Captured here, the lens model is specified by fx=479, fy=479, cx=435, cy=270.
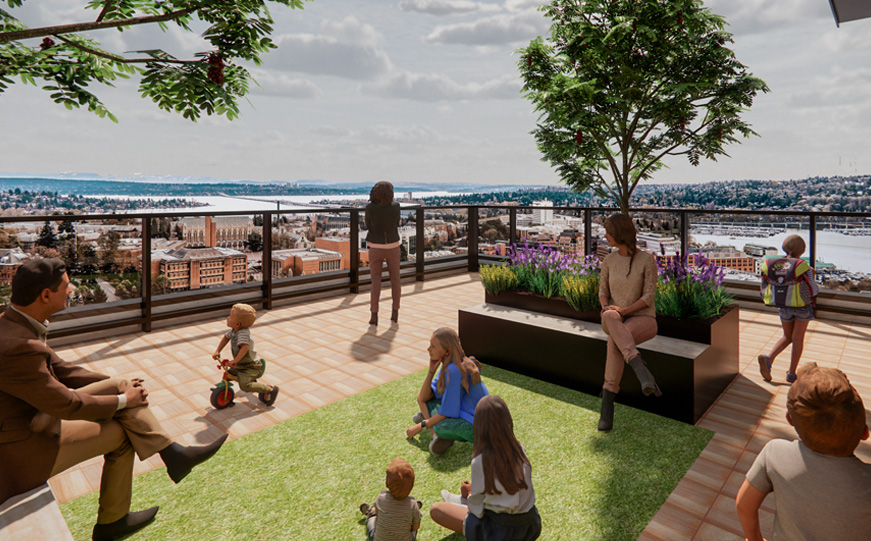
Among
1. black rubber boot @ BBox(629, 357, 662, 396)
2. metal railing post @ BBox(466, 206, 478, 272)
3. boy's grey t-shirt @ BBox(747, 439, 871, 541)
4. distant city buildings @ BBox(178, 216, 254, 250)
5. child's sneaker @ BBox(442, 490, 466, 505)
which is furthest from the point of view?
metal railing post @ BBox(466, 206, 478, 272)

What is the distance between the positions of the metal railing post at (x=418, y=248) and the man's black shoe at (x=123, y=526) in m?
7.35

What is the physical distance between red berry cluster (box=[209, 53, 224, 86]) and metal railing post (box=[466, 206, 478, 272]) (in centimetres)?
682

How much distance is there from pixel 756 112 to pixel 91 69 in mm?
8265

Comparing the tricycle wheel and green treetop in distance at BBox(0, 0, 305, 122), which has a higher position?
green treetop in distance at BBox(0, 0, 305, 122)

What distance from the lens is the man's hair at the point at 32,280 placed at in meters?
1.84

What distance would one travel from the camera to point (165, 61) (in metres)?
3.96

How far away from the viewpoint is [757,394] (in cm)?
396

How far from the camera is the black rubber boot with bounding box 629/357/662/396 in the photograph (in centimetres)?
327

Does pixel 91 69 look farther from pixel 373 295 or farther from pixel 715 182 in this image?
pixel 715 182

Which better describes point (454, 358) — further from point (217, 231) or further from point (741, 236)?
point (741, 236)

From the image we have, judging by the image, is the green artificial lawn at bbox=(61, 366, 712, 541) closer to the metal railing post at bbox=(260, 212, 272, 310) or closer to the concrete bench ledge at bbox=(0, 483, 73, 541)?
the concrete bench ledge at bbox=(0, 483, 73, 541)

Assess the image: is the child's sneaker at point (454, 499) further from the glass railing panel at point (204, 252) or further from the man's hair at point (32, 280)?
the glass railing panel at point (204, 252)

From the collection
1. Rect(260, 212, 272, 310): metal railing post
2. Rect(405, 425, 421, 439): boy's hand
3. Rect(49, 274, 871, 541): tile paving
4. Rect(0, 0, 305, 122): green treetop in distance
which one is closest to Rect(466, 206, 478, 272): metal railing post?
Rect(49, 274, 871, 541): tile paving

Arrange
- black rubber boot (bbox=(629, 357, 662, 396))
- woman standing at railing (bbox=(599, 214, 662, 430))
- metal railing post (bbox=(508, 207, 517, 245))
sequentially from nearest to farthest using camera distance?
black rubber boot (bbox=(629, 357, 662, 396))
woman standing at railing (bbox=(599, 214, 662, 430))
metal railing post (bbox=(508, 207, 517, 245))
